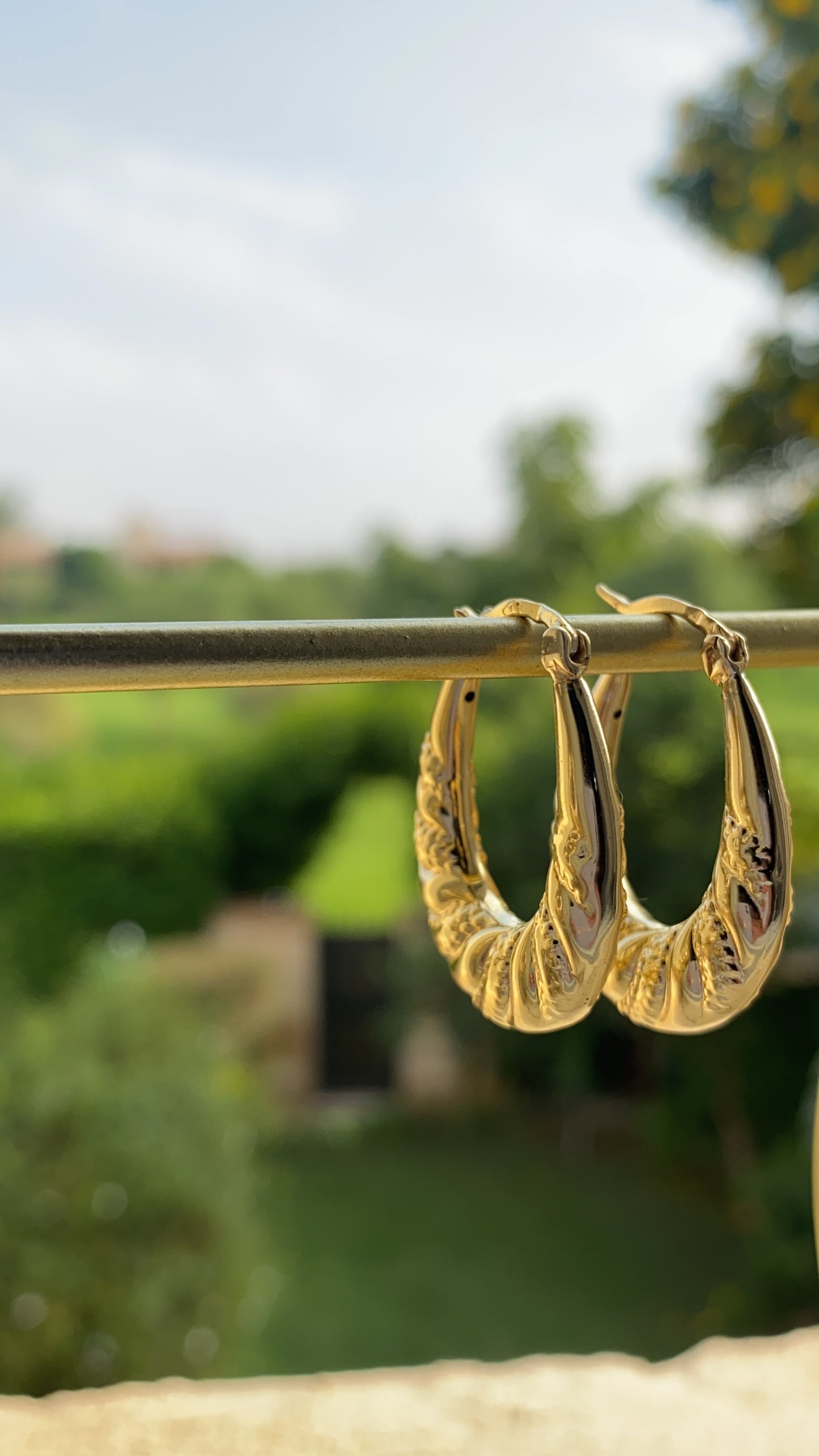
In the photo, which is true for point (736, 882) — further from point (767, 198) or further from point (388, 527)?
point (388, 527)

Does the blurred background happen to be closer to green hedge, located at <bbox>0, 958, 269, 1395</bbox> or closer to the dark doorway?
the dark doorway

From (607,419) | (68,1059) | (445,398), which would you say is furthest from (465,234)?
(68,1059)

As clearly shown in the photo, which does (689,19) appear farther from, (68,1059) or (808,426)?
(68,1059)

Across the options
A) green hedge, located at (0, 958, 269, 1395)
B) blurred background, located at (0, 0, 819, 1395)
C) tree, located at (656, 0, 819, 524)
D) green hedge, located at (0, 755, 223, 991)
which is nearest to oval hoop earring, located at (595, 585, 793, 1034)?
green hedge, located at (0, 958, 269, 1395)

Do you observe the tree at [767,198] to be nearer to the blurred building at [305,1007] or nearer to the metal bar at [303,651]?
the blurred building at [305,1007]

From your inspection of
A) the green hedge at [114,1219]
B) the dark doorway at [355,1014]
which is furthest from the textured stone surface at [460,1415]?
the dark doorway at [355,1014]
